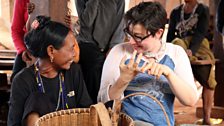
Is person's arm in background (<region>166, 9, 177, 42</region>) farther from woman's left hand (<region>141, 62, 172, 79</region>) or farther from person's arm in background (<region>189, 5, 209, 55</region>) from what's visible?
woman's left hand (<region>141, 62, 172, 79</region>)

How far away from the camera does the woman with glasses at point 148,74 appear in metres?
1.65

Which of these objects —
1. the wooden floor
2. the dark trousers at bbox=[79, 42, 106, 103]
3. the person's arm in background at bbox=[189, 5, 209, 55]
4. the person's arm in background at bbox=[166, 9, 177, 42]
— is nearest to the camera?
the dark trousers at bbox=[79, 42, 106, 103]

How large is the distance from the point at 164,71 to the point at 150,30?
23cm

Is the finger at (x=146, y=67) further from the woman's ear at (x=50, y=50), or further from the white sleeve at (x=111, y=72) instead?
the woman's ear at (x=50, y=50)

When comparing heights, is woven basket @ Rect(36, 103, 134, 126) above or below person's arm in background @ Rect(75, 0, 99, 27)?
below

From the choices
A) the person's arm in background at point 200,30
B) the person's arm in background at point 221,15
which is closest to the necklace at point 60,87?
the person's arm in background at point 221,15

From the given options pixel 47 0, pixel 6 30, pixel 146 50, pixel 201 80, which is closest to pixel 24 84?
pixel 146 50

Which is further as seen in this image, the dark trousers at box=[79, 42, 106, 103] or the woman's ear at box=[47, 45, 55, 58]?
the dark trousers at box=[79, 42, 106, 103]

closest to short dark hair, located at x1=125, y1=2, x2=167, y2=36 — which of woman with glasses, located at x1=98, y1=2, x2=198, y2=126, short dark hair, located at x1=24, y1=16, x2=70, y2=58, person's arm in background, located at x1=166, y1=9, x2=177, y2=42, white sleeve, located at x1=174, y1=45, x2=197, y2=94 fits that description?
woman with glasses, located at x1=98, y1=2, x2=198, y2=126

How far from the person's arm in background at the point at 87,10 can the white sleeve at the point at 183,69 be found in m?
0.77

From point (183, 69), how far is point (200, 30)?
1.79 meters

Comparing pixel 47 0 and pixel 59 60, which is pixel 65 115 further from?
pixel 47 0

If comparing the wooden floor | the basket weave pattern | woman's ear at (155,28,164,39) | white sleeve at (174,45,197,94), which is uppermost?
woman's ear at (155,28,164,39)

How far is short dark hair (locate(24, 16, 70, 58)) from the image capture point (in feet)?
5.65
